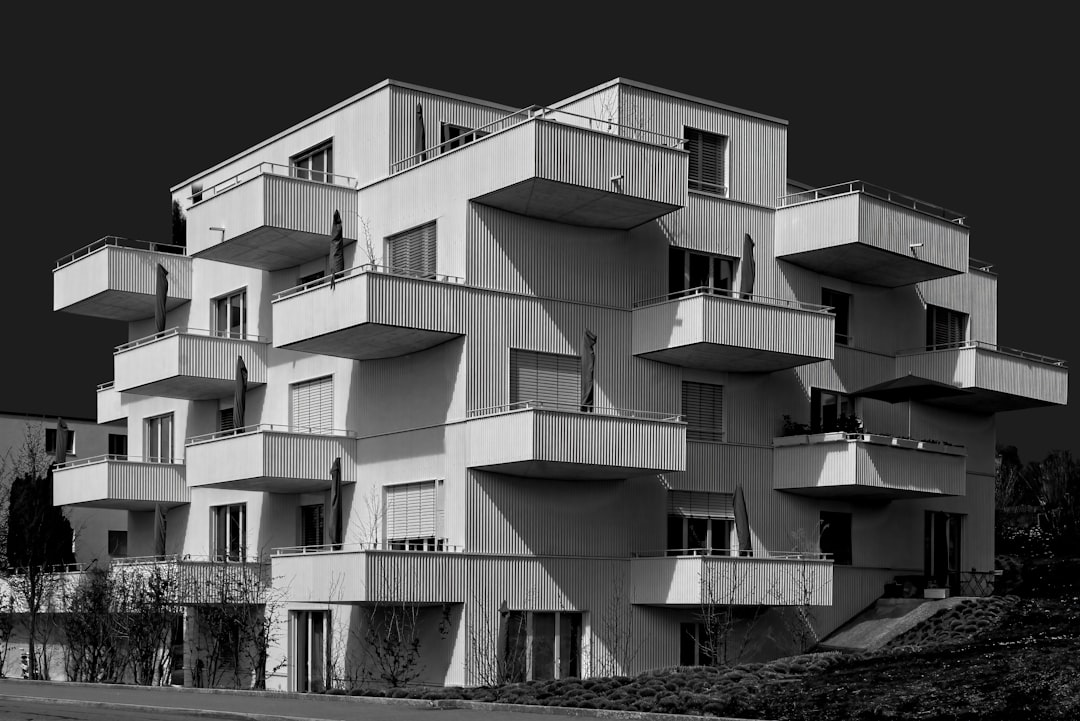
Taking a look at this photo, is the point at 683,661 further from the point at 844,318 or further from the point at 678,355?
the point at 844,318

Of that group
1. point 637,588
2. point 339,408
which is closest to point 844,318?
point 637,588

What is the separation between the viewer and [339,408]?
4603 centimetres

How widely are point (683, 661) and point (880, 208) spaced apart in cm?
1391

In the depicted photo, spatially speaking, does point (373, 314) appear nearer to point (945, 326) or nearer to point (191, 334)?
point (191, 334)

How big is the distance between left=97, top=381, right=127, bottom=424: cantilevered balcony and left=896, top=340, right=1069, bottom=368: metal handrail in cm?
2706

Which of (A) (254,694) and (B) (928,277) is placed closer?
(A) (254,694)

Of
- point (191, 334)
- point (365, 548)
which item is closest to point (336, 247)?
point (365, 548)

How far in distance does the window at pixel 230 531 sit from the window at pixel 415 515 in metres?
7.30

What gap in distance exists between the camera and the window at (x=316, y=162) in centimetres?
4766

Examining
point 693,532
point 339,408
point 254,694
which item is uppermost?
point 339,408

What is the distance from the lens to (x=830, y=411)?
49312mm

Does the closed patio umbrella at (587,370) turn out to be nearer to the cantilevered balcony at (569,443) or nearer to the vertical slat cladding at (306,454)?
the cantilevered balcony at (569,443)

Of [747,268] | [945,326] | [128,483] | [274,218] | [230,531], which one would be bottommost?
[230,531]

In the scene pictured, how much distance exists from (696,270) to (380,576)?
43.3ft
